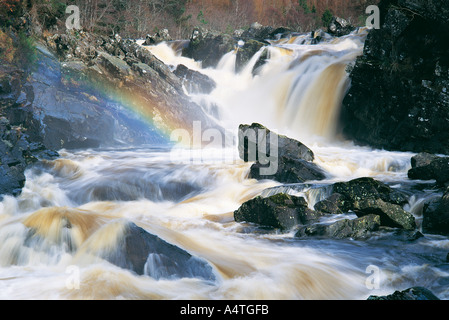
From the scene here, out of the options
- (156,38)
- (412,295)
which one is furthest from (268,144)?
(156,38)

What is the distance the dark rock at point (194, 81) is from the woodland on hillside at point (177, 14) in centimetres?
433

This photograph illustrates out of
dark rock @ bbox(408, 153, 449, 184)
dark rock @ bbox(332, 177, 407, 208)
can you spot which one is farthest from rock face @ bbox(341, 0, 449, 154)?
dark rock @ bbox(332, 177, 407, 208)

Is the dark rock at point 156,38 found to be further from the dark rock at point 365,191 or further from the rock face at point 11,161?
the dark rock at point 365,191

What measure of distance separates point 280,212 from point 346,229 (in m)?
1.20

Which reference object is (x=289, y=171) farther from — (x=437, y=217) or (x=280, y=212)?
(x=437, y=217)

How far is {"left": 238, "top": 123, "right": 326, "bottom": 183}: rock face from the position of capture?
32.6ft

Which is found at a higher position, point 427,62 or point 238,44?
point 238,44

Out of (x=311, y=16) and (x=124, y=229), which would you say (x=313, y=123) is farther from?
(x=311, y=16)

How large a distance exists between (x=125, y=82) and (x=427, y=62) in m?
11.6

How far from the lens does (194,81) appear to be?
72.1ft

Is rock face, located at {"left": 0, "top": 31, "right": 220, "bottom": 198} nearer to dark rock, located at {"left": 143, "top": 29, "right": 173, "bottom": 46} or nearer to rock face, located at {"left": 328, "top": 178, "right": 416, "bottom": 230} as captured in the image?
rock face, located at {"left": 328, "top": 178, "right": 416, "bottom": 230}

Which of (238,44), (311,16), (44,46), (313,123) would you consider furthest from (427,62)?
(311,16)

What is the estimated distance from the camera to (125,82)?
55.1 ft

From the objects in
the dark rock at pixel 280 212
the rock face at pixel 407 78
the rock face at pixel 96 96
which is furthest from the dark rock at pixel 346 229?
the rock face at pixel 96 96
